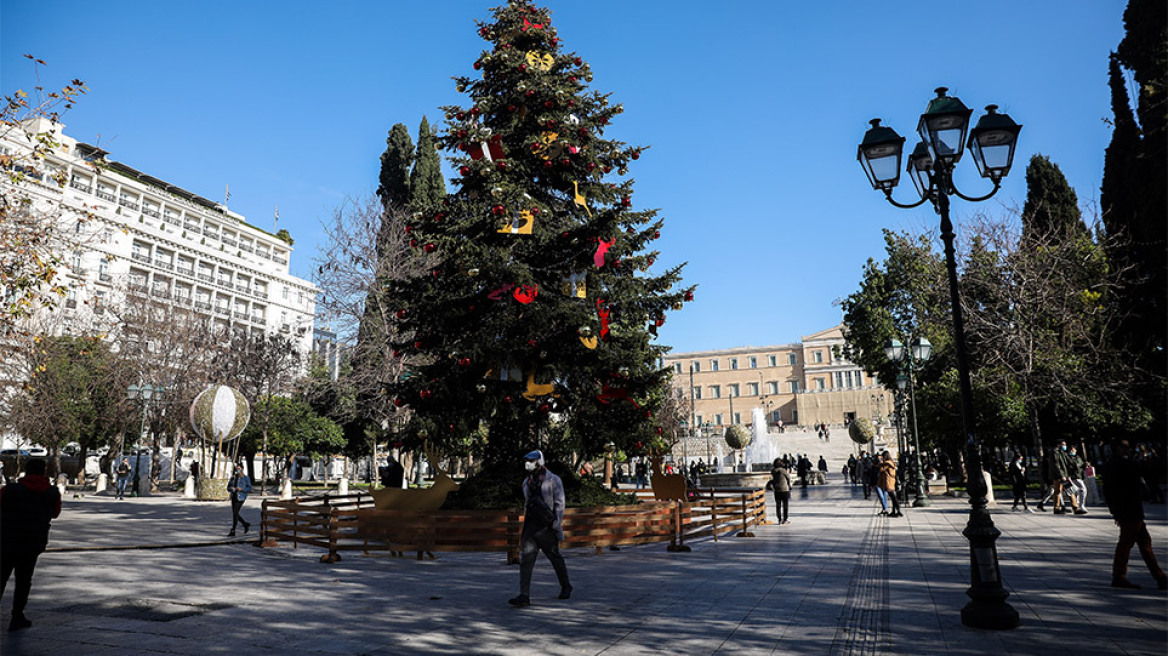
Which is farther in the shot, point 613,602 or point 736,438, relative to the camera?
point 736,438

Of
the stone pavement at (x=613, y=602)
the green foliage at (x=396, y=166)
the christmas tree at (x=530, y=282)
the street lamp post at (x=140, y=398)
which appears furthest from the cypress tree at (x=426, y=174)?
the stone pavement at (x=613, y=602)

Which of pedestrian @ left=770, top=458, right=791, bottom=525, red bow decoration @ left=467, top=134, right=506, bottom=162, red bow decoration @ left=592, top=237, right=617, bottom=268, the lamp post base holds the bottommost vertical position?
the lamp post base

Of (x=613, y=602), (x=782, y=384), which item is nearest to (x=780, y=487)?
(x=613, y=602)

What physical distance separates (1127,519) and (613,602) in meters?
5.67

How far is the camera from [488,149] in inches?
554

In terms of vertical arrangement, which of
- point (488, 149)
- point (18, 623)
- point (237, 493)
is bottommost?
point (18, 623)

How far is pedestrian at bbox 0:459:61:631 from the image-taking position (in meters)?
6.43

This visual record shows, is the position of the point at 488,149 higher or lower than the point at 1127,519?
higher

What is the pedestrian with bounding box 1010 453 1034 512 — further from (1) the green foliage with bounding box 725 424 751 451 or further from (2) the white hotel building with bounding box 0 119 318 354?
(2) the white hotel building with bounding box 0 119 318 354

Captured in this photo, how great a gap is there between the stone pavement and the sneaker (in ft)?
0.30

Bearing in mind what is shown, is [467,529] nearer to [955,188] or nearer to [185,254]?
[955,188]

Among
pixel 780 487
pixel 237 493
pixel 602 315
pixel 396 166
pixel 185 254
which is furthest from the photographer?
pixel 185 254

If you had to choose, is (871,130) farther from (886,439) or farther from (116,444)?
(886,439)

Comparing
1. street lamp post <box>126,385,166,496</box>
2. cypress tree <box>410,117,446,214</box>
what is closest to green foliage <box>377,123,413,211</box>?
cypress tree <box>410,117,446,214</box>
